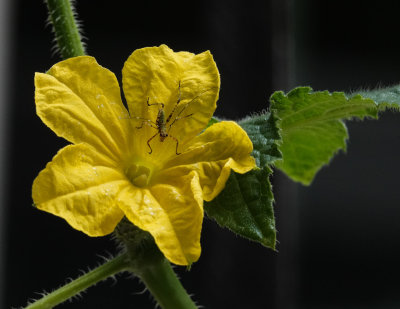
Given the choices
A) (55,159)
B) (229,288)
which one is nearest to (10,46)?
(229,288)

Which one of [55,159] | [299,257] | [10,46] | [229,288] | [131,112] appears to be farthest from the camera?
[299,257]

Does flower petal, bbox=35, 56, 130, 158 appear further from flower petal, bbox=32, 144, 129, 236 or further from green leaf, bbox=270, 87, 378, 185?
green leaf, bbox=270, 87, 378, 185

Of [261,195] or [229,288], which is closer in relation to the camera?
[261,195]

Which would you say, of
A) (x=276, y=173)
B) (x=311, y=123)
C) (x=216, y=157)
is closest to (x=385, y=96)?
(x=311, y=123)

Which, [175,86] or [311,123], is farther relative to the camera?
[311,123]

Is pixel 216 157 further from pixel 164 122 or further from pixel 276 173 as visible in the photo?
pixel 276 173

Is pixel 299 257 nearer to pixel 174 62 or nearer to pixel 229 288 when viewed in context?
pixel 229 288
